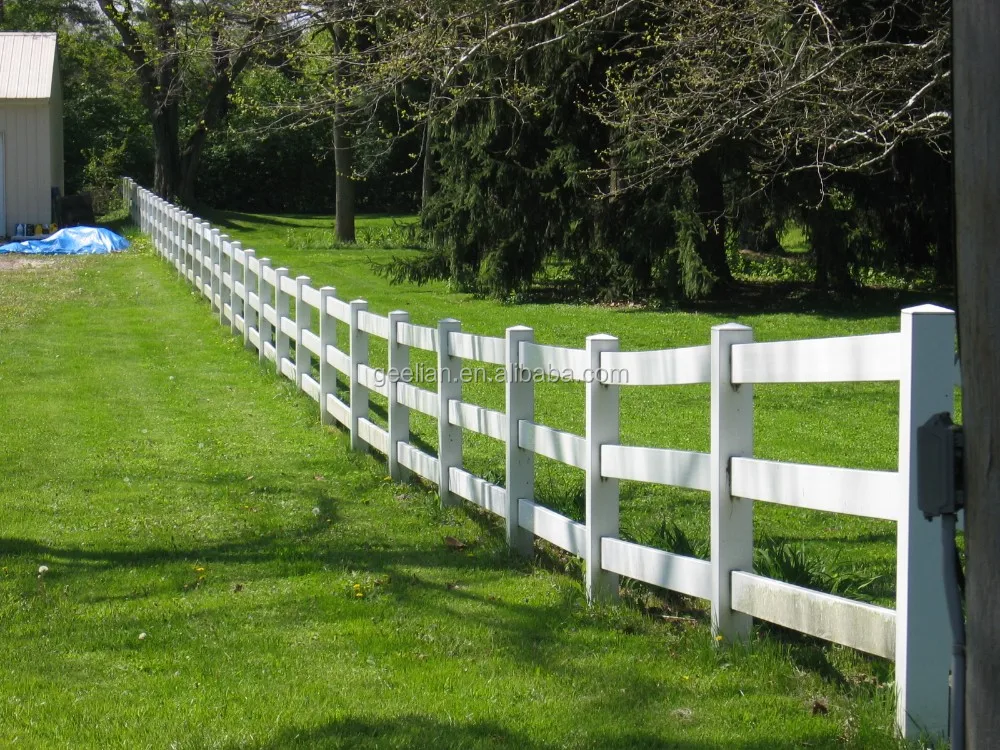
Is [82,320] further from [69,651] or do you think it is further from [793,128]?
[69,651]

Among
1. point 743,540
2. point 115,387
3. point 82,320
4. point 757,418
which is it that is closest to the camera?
point 743,540

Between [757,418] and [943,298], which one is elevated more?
[943,298]

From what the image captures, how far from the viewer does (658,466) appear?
17.4 ft

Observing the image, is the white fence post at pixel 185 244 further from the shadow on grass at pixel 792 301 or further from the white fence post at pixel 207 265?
the shadow on grass at pixel 792 301

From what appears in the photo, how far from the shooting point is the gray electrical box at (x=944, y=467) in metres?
Result: 2.39

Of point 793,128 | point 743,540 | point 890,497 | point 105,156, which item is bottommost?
point 743,540

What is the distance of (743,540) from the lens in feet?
16.0

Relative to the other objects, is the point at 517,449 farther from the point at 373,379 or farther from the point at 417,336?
the point at 373,379

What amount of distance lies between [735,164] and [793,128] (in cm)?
412

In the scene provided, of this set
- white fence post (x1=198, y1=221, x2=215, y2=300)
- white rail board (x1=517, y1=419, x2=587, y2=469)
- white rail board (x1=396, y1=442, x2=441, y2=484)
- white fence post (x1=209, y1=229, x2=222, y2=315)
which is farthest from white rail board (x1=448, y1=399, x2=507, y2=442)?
white fence post (x1=198, y1=221, x2=215, y2=300)

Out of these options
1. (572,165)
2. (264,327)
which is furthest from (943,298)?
(264,327)

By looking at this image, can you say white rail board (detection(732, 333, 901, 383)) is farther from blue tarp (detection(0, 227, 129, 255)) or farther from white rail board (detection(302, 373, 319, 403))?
blue tarp (detection(0, 227, 129, 255))

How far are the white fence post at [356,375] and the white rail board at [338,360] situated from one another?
0.18 m

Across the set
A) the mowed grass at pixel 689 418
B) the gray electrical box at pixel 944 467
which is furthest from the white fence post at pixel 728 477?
the gray electrical box at pixel 944 467
